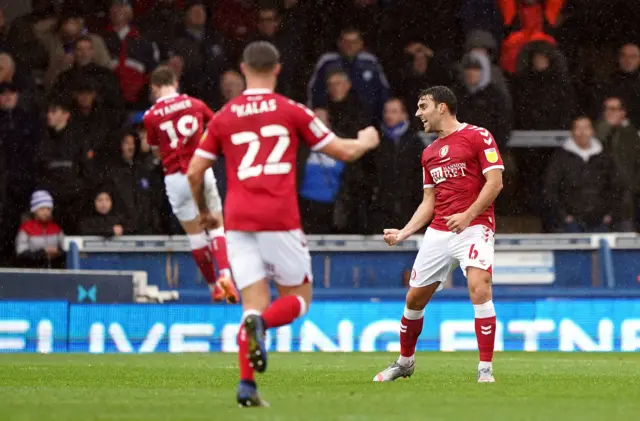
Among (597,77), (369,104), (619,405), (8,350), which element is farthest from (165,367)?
(597,77)

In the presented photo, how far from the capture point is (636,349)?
16703 mm

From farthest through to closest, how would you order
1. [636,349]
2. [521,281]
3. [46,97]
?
[46,97], [521,281], [636,349]

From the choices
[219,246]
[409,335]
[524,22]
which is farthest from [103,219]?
[409,335]

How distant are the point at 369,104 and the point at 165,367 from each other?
715cm

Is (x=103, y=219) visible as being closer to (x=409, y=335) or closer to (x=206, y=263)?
(x=206, y=263)

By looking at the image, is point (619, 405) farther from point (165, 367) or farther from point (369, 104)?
point (369, 104)

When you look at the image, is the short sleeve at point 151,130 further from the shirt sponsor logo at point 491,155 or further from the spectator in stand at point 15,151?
the spectator in stand at point 15,151

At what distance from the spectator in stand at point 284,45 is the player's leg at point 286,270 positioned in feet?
37.1

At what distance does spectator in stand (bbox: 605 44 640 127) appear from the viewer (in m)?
19.4

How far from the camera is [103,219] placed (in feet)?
60.3

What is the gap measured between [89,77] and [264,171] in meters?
11.2

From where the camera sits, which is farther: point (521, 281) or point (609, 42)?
point (609, 42)

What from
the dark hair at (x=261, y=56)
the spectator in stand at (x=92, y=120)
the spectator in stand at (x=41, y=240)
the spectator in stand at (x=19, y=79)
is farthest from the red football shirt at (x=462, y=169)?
the spectator in stand at (x=19, y=79)

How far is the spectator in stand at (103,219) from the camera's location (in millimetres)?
18266
